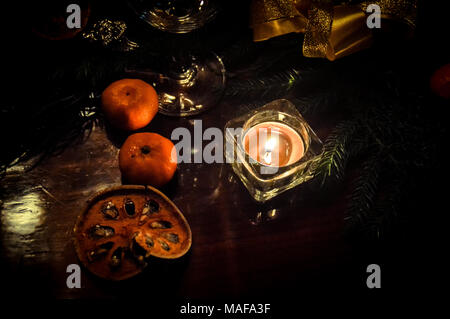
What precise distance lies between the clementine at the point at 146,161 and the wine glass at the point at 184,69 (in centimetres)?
13

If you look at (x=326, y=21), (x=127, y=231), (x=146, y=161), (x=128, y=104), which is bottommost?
(x=127, y=231)

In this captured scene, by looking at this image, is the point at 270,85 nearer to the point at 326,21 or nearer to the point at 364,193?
the point at 326,21

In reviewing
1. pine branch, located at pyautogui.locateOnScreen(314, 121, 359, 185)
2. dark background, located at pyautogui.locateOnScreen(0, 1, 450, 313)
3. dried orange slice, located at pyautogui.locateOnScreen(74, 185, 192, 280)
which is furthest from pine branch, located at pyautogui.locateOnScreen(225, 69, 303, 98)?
dried orange slice, located at pyautogui.locateOnScreen(74, 185, 192, 280)

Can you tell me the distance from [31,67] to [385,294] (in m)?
0.73

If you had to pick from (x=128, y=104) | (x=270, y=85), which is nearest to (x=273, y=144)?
(x=270, y=85)

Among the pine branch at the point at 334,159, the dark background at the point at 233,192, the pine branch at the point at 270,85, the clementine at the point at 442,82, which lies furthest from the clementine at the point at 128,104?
the clementine at the point at 442,82

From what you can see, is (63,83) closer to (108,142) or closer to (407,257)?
(108,142)

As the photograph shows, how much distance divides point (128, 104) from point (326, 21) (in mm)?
348

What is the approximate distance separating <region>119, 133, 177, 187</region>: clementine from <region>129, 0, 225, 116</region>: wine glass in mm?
128

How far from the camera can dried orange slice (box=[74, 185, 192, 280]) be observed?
1.49 ft

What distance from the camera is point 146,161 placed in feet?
1.66
